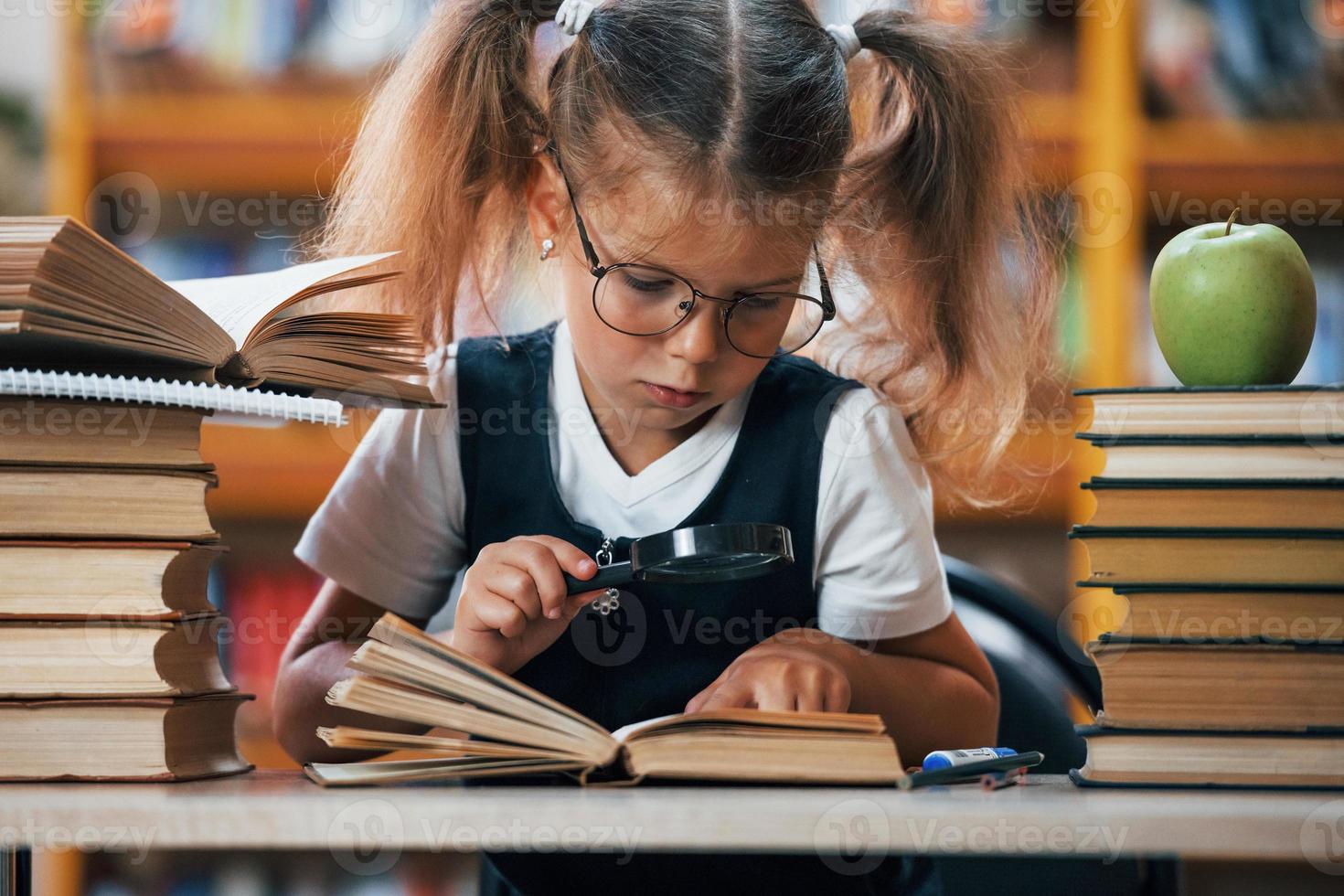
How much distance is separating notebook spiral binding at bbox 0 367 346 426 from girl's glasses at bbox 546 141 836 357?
0.29 m

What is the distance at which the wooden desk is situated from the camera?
64cm

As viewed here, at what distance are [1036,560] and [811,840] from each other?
201 centimetres

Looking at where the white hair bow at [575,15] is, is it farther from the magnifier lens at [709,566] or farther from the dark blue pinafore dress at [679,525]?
the magnifier lens at [709,566]

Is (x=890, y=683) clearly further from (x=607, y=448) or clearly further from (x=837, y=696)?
(x=607, y=448)

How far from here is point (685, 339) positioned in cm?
101

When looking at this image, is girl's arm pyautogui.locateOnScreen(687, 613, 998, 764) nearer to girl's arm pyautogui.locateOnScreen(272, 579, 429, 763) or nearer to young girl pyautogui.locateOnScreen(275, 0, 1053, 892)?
young girl pyautogui.locateOnScreen(275, 0, 1053, 892)

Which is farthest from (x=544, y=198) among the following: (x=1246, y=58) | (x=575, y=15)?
(x=1246, y=58)

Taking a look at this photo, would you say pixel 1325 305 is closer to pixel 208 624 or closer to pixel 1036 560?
pixel 1036 560

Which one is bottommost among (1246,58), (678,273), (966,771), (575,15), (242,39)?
(966,771)

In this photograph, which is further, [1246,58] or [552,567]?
[1246,58]

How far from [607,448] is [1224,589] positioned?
599 millimetres

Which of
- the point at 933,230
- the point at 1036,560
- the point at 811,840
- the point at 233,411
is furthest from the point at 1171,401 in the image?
the point at 1036,560

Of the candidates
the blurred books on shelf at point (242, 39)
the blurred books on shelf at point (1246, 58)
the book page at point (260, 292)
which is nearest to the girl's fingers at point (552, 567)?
the book page at point (260, 292)

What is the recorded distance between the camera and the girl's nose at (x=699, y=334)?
1007mm
